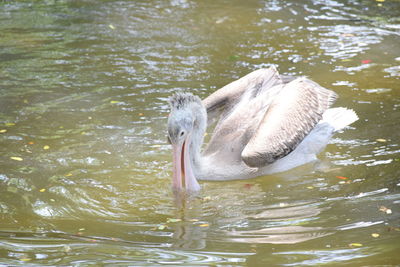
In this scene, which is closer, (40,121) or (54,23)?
(40,121)

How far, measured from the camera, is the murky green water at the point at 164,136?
4.60 m

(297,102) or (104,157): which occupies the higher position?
(297,102)

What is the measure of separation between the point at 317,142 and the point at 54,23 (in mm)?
5448

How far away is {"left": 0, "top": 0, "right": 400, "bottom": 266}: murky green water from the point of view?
4.60 meters

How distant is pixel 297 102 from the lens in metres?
6.54

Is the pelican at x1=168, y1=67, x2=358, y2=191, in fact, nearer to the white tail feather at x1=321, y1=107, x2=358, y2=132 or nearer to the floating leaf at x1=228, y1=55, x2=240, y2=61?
the white tail feather at x1=321, y1=107, x2=358, y2=132

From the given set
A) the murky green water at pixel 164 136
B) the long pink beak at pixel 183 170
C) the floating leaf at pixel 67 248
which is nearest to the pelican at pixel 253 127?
the long pink beak at pixel 183 170

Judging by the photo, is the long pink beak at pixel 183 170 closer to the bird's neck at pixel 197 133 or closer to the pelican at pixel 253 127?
the pelican at pixel 253 127

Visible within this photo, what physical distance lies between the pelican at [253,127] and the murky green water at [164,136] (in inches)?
6.3

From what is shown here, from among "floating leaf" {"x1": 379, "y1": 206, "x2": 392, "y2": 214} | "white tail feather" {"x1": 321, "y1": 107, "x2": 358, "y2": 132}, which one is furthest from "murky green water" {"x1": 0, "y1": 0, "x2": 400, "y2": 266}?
"white tail feather" {"x1": 321, "y1": 107, "x2": 358, "y2": 132}

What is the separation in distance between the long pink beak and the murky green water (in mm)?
139

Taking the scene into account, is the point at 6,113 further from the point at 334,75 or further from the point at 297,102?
the point at 334,75

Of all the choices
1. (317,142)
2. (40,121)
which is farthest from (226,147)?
(40,121)

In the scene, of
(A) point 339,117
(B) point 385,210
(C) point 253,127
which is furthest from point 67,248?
(A) point 339,117
